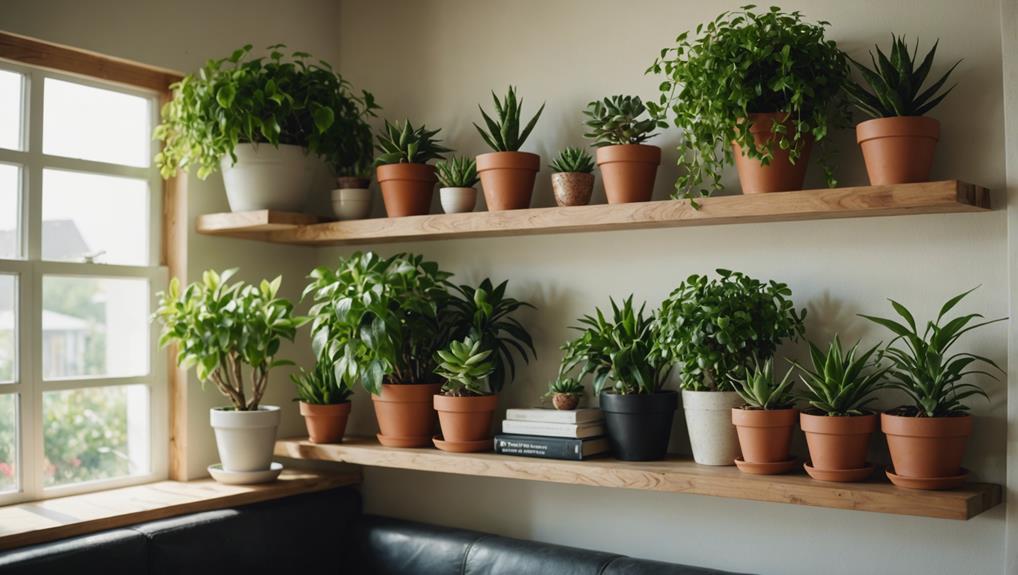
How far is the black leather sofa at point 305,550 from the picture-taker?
2.43 meters

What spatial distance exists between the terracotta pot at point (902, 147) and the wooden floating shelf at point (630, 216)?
69 millimetres

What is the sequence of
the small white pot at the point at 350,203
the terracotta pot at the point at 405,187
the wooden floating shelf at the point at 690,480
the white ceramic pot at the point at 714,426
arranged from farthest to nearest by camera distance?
the small white pot at the point at 350,203, the terracotta pot at the point at 405,187, the white ceramic pot at the point at 714,426, the wooden floating shelf at the point at 690,480

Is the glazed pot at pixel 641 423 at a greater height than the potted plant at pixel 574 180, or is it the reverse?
the potted plant at pixel 574 180

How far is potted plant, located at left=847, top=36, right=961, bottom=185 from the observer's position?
2.14 m

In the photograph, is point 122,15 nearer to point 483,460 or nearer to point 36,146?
point 36,146

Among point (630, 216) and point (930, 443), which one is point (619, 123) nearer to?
point (630, 216)

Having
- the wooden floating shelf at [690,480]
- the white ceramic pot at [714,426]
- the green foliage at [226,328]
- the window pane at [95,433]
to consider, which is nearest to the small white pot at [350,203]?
the green foliage at [226,328]

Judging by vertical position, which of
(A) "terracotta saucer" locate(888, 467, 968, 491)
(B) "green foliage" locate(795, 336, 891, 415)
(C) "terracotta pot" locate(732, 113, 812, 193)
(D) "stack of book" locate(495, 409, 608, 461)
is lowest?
(A) "terracotta saucer" locate(888, 467, 968, 491)

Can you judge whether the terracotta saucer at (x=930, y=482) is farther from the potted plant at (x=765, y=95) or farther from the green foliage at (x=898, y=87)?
the green foliage at (x=898, y=87)

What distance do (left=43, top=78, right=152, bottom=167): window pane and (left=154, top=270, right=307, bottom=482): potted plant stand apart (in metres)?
0.47

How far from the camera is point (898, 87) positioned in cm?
217

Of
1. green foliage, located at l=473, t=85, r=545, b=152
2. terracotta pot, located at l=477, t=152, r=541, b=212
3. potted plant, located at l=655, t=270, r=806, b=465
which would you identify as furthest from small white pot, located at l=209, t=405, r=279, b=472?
potted plant, located at l=655, t=270, r=806, b=465

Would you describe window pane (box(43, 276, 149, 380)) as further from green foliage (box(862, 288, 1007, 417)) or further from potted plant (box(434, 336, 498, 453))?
green foliage (box(862, 288, 1007, 417))

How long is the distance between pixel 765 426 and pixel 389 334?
43.6 inches
